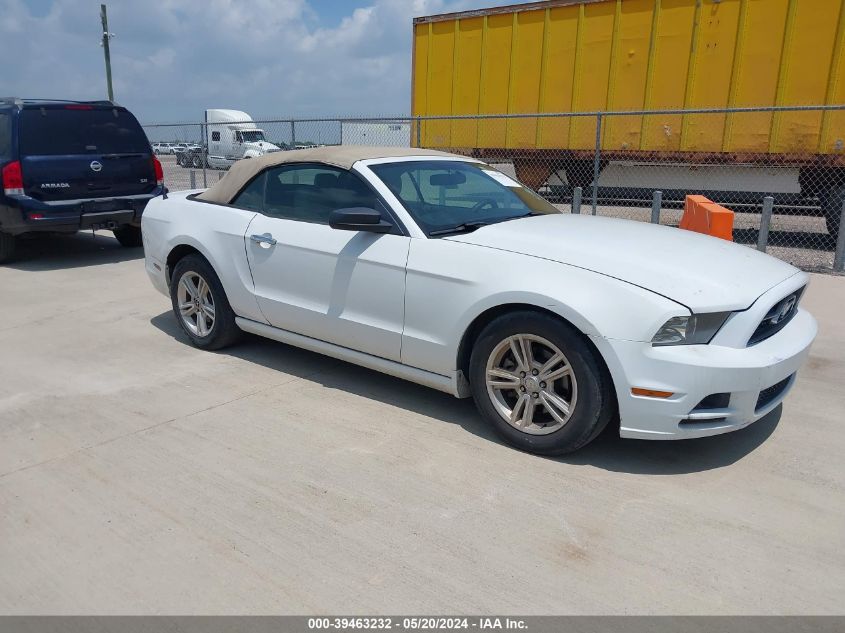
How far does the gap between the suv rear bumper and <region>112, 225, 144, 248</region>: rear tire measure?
1139 mm

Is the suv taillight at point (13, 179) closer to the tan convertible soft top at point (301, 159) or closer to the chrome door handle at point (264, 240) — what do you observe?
the tan convertible soft top at point (301, 159)

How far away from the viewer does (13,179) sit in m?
7.93

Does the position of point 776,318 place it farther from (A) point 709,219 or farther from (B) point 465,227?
(A) point 709,219

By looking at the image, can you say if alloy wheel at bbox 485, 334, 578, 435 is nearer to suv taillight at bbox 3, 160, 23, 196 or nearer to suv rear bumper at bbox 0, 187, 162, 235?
suv rear bumper at bbox 0, 187, 162, 235

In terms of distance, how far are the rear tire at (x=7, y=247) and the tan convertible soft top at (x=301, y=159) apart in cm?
474

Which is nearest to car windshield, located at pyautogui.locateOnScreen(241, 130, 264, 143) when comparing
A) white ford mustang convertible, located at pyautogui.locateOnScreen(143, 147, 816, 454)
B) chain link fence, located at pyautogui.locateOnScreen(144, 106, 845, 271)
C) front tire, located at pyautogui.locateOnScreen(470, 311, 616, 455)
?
chain link fence, located at pyautogui.locateOnScreen(144, 106, 845, 271)

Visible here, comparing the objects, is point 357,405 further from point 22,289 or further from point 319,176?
point 22,289

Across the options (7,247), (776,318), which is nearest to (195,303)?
(776,318)

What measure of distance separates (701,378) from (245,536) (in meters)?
2.14

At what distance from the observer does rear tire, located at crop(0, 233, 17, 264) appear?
861cm

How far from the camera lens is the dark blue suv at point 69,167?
7.97 metres

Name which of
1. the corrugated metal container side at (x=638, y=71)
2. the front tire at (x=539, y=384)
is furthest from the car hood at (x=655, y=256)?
the corrugated metal container side at (x=638, y=71)

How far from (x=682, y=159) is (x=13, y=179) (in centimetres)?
1016

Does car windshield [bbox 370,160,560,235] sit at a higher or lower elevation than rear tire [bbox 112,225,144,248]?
higher
